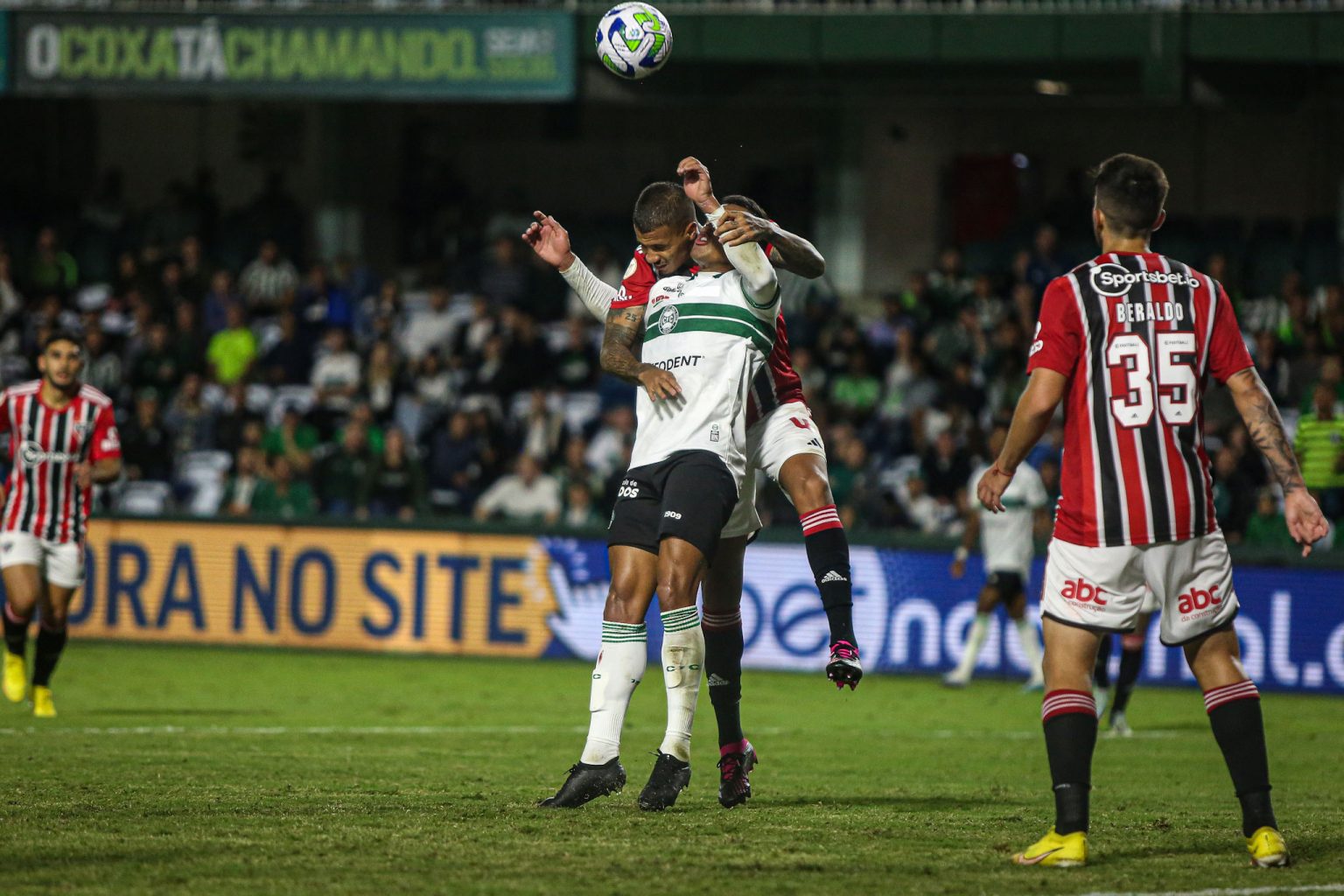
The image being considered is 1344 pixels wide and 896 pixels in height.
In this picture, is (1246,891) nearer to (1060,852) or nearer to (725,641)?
(1060,852)

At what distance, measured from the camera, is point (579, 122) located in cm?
2666

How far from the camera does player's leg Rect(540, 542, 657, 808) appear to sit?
7.14 metres

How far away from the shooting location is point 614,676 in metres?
7.20

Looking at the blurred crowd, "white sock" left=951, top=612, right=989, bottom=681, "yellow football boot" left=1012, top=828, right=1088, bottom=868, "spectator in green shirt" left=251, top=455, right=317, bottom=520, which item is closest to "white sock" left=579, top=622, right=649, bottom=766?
"yellow football boot" left=1012, top=828, right=1088, bottom=868

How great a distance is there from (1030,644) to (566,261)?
341 inches

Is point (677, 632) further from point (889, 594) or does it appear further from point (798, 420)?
point (889, 594)

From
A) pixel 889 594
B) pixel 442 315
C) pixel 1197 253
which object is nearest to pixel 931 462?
pixel 889 594

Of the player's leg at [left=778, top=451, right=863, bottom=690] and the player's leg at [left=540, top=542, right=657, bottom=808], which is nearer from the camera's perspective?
the player's leg at [left=540, top=542, right=657, bottom=808]

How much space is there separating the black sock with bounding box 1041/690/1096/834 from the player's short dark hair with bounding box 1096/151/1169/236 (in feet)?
5.22

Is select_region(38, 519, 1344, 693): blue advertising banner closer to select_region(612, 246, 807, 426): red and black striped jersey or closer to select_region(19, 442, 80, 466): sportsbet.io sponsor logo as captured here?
select_region(19, 442, 80, 466): sportsbet.io sponsor logo

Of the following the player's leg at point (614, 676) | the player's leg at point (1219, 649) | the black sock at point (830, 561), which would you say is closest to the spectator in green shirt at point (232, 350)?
the black sock at point (830, 561)

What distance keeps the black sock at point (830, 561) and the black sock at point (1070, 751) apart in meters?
1.44

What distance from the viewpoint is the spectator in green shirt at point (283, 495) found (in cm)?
1870

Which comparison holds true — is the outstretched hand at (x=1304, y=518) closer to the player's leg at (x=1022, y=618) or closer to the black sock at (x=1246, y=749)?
the black sock at (x=1246, y=749)
